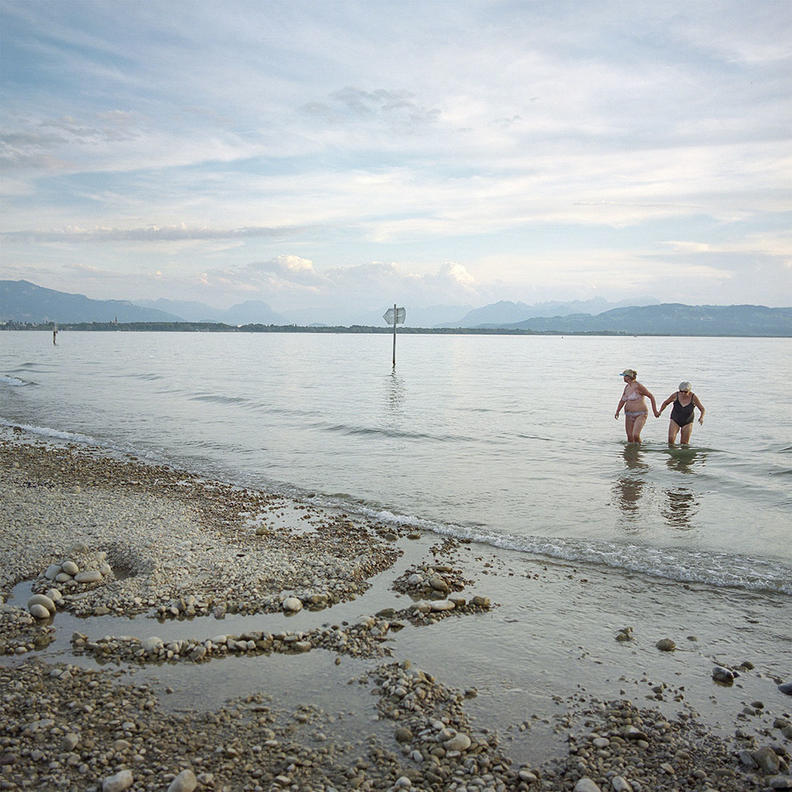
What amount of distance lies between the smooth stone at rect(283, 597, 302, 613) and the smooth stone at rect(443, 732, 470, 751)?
2912 mm

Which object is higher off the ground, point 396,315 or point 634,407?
point 396,315

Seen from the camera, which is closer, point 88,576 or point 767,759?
point 767,759

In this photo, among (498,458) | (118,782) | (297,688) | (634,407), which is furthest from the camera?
(634,407)

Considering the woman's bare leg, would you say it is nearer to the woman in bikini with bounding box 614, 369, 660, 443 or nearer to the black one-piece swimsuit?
the woman in bikini with bounding box 614, 369, 660, 443

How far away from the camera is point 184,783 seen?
168 inches

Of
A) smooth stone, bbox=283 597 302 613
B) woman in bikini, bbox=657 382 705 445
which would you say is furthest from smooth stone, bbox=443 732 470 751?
woman in bikini, bbox=657 382 705 445

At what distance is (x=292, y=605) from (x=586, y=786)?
389cm

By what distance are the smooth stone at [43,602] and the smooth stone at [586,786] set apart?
581 centimetres

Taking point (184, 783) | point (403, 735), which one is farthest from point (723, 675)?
point (184, 783)

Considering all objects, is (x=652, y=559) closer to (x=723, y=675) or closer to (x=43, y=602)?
(x=723, y=675)

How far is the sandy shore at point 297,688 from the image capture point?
4605 millimetres

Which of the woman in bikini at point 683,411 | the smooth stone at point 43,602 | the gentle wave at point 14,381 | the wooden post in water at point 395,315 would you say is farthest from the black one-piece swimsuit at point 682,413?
the gentle wave at point 14,381

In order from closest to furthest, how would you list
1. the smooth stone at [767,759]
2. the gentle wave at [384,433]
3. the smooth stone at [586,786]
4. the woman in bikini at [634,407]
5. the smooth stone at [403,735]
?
the smooth stone at [586,786]
the smooth stone at [767,759]
the smooth stone at [403,735]
the woman in bikini at [634,407]
the gentle wave at [384,433]

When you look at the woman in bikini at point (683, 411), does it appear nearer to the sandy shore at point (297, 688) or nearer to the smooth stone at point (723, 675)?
the sandy shore at point (297, 688)
